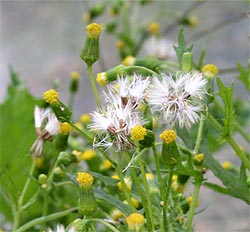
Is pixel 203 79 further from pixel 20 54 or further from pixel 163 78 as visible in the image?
pixel 20 54

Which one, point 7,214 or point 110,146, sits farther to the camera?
point 7,214

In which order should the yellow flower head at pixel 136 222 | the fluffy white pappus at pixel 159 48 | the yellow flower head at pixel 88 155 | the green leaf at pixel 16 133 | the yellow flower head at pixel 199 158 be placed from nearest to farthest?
the yellow flower head at pixel 136 222
the yellow flower head at pixel 199 158
the yellow flower head at pixel 88 155
the green leaf at pixel 16 133
the fluffy white pappus at pixel 159 48

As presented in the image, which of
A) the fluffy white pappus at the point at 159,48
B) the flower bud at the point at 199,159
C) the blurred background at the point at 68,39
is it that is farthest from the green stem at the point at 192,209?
the blurred background at the point at 68,39

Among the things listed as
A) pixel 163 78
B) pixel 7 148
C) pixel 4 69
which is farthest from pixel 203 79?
pixel 4 69

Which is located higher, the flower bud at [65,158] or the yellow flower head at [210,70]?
the yellow flower head at [210,70]

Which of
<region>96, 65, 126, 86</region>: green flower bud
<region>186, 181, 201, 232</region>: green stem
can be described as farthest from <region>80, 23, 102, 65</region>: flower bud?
<region>186, 181, 201, 232</region>: green stem

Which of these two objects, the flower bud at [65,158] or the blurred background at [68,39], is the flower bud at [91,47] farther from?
the blurred background at [68,39]
